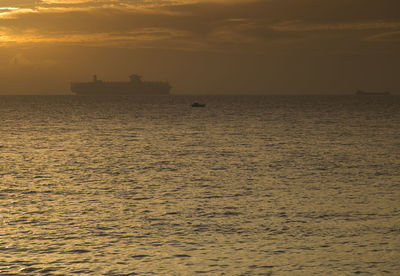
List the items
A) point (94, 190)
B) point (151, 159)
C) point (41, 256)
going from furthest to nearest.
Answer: point (151, 159)
point (94, 190)
point (41, 256)

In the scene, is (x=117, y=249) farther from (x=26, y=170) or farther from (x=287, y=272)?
(x=26, y=170)

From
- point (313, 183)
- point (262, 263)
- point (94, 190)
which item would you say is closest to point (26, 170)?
point (94, 190)

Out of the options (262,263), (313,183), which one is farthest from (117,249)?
(313,183)

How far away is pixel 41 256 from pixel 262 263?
7037mm

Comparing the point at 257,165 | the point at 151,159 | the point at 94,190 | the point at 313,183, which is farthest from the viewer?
the point at 151,159

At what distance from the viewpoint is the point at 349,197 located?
84.4 feet

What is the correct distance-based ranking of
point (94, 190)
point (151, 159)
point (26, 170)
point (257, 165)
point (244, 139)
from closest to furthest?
1. point (94, 190)
2. point (26, 170)
3. point (257, 165)
4. point (151, 159)
5. point (244, 139)

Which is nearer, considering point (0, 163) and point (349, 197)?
point (349, 197)

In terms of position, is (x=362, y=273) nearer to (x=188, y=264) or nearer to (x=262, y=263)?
(x=262, y=263)

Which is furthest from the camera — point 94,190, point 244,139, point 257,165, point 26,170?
point 244,139

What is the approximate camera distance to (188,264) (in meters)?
15.4

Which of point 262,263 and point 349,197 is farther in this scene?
point 349,197

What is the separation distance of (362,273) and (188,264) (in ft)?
16.8

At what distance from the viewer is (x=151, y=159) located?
4328 cm
